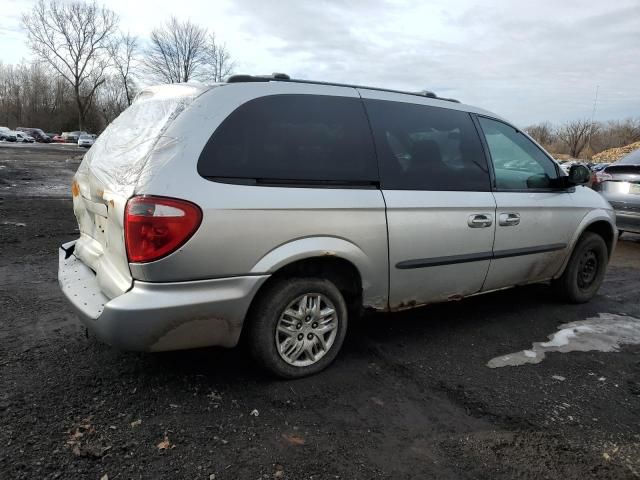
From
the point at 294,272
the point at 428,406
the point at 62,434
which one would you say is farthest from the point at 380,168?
the point at 62,434

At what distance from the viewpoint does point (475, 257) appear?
3.79 meters

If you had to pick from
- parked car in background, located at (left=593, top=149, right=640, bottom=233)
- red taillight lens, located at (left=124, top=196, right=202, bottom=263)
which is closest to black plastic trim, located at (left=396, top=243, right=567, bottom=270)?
red taillight lens, located at (left=124, top=196, right=202, bottom=263)

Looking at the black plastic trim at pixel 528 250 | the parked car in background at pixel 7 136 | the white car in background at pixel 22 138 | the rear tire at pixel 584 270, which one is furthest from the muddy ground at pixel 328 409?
the white car in background at pixel 22 138

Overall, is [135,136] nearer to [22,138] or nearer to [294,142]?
[294,142]

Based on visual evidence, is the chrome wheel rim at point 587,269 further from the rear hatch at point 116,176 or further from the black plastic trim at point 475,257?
the rear hatch at point 116,176

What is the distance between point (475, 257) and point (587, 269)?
1916 millimetres

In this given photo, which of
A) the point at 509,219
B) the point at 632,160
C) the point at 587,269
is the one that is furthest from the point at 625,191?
the point at 509,219

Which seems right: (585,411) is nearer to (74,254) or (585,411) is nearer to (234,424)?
(234,424)

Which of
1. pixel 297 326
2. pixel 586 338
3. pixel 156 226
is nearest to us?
pixel 156 226

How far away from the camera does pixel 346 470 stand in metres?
2.32

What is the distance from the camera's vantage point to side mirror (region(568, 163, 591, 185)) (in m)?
4.39

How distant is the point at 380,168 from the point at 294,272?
0.90m

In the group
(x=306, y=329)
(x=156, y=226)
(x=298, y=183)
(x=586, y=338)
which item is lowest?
(x=586, y=338)

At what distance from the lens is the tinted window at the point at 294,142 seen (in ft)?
9.04
